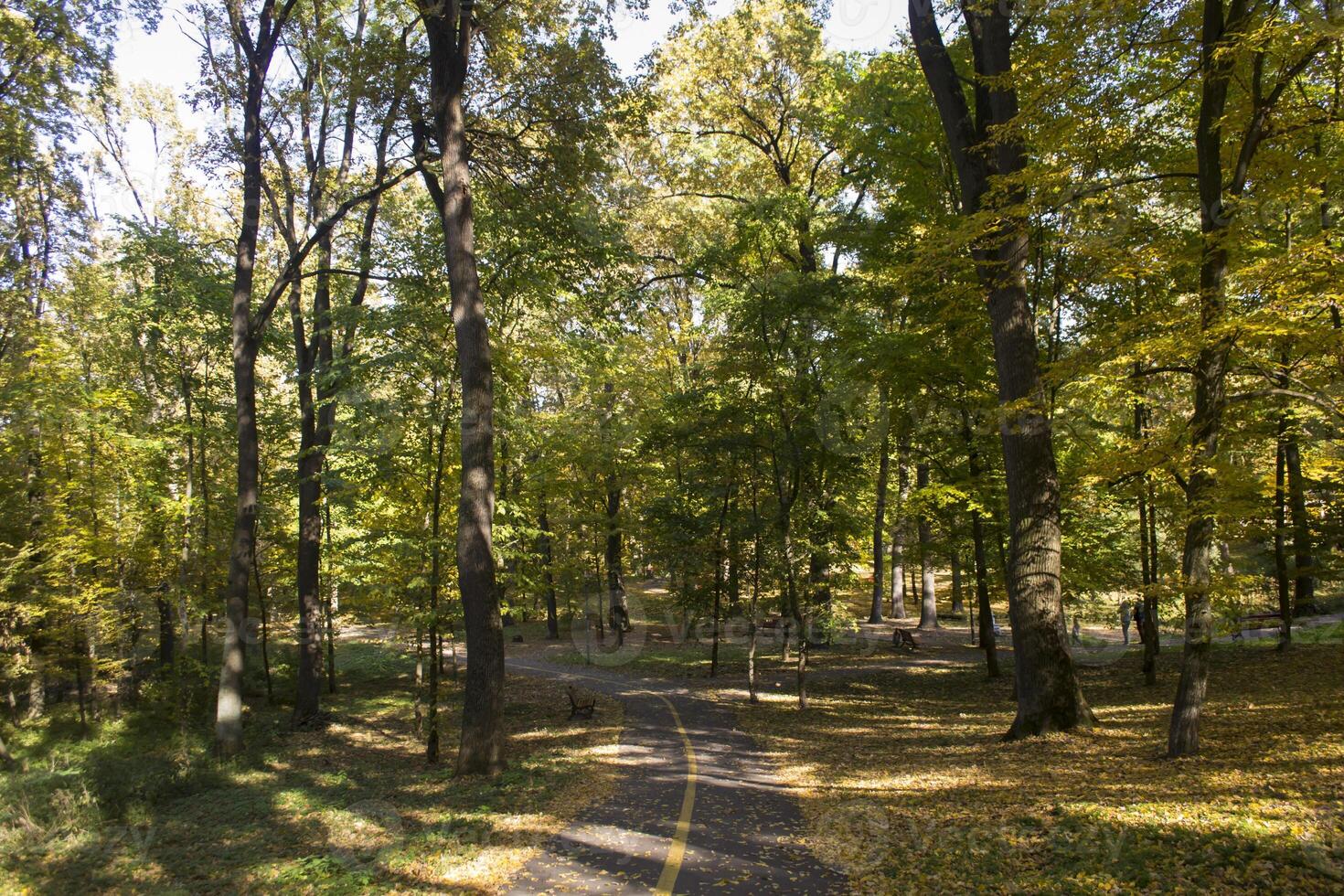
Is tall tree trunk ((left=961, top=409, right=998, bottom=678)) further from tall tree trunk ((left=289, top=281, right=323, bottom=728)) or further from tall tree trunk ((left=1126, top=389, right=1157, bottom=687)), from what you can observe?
tall tree trunk ((left=289, top=281, right=323, bottom=728))

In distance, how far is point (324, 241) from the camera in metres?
17.1

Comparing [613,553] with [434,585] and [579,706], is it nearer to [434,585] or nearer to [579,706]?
[579,706]

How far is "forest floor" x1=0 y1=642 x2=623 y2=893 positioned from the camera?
640 centimetres

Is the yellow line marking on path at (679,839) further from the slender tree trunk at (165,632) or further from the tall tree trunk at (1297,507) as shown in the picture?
the slender tree trunk at (165,632)

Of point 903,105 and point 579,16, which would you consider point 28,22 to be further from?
point 903,105

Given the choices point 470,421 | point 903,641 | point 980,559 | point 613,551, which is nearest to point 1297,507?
point 980,559

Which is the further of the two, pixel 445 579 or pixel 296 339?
pixel 296 339

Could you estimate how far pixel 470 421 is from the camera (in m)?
10.4

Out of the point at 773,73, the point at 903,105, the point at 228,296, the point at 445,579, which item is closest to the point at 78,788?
the point at 445,579

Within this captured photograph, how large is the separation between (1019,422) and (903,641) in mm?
14866

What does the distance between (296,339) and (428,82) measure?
7650mm

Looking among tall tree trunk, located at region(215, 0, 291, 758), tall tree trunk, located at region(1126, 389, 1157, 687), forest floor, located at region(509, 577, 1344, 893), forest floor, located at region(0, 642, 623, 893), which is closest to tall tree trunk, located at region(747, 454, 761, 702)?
forest floor, located at region(509, 577, 1344, 893)

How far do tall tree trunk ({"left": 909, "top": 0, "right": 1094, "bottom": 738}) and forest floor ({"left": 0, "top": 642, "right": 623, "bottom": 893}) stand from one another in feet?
20.0

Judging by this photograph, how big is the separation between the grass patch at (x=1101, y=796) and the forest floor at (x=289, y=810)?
329cm
